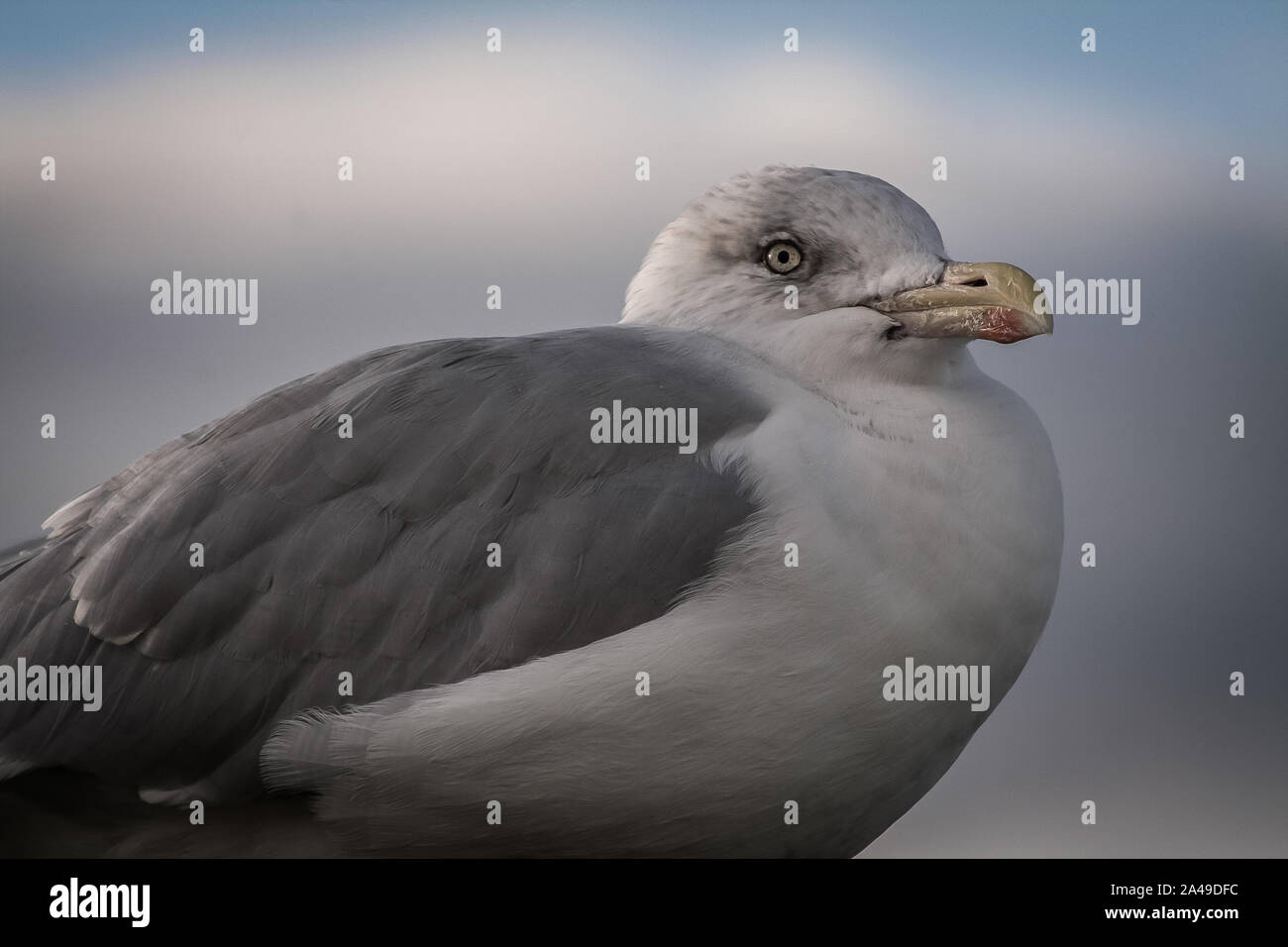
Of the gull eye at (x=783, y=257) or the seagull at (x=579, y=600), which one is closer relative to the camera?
the seagull at (x=579, y=600)

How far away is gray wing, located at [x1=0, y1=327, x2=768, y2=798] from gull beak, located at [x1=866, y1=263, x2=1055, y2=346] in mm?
303

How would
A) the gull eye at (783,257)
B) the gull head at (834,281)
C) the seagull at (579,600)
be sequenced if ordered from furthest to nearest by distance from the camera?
the gull eye at (783,257), the gull head at (834,281), the seagull at (579,600)

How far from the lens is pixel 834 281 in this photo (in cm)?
250

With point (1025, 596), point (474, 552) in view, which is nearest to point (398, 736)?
point (474, 552)

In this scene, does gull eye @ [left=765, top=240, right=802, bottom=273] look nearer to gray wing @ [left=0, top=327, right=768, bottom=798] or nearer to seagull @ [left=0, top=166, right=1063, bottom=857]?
seagull @ [left=0, top=166, right=1063, bottom=857]

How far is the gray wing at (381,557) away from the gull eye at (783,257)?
0.74ft

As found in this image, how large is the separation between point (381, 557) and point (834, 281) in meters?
0.90

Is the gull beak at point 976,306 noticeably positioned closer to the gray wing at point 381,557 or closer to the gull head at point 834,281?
the gull head at point 834,281

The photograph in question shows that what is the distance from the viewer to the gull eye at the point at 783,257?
2.55 metres

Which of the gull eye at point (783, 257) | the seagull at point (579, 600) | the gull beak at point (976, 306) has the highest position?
the gull eye at point (783, 257)

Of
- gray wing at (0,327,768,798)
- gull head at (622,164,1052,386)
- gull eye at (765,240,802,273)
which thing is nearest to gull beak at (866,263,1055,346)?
gull head at (622,164,1052,386)

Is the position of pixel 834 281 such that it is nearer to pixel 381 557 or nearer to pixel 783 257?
pixel 783 257

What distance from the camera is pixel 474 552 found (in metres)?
2.27

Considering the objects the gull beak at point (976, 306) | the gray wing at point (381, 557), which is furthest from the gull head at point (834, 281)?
the gray wing at point (381, 557)
